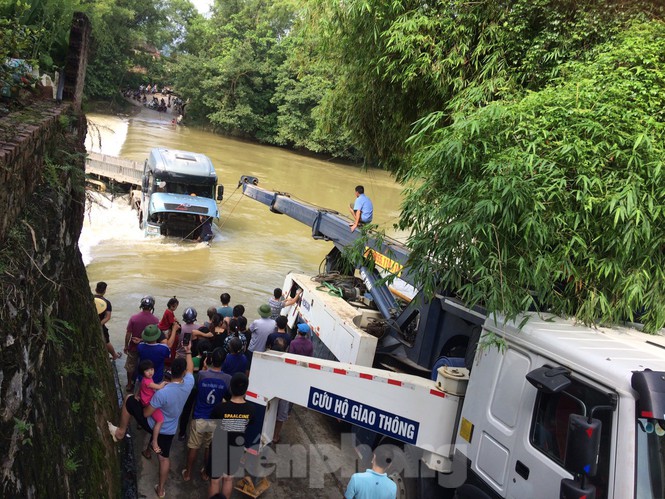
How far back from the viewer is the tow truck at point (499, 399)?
348 centimetres

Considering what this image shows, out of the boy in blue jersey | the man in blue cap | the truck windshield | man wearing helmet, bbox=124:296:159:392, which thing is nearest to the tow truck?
the truck windshield

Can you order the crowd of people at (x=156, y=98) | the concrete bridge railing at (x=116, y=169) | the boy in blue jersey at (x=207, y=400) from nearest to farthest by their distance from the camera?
1. the boy in blue jersey at (x=207, y=400)
2. the concrete bridge railing at (x=116, y=169)
3. the crowd of people at (x=156, y=98)

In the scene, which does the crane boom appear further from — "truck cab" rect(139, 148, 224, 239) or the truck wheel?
"truck cab" rect(139, 148, 224, 239)

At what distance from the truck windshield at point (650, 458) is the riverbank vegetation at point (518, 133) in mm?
1238

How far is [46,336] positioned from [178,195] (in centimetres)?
1458

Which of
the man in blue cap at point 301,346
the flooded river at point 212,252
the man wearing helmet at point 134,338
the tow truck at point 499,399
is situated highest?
the tow truck at point 499,399

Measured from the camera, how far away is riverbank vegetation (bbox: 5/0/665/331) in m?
4.55

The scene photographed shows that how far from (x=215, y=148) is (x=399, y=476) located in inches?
1614

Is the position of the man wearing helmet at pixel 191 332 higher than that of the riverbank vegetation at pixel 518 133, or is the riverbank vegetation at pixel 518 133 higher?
the riverbank vegetation at pixel 518 133

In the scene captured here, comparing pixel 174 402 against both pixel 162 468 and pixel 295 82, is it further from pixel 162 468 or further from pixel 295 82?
pixel 295 82

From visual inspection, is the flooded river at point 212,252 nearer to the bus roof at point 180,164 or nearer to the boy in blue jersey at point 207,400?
the bus roof at point 180,164

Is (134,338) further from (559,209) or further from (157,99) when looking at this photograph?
(157,99)

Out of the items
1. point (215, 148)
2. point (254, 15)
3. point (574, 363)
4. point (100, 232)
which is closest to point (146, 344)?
point (574, 363)

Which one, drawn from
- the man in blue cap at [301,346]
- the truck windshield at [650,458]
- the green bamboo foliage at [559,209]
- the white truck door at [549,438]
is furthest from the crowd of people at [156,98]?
the truck windshield at [650,458]
